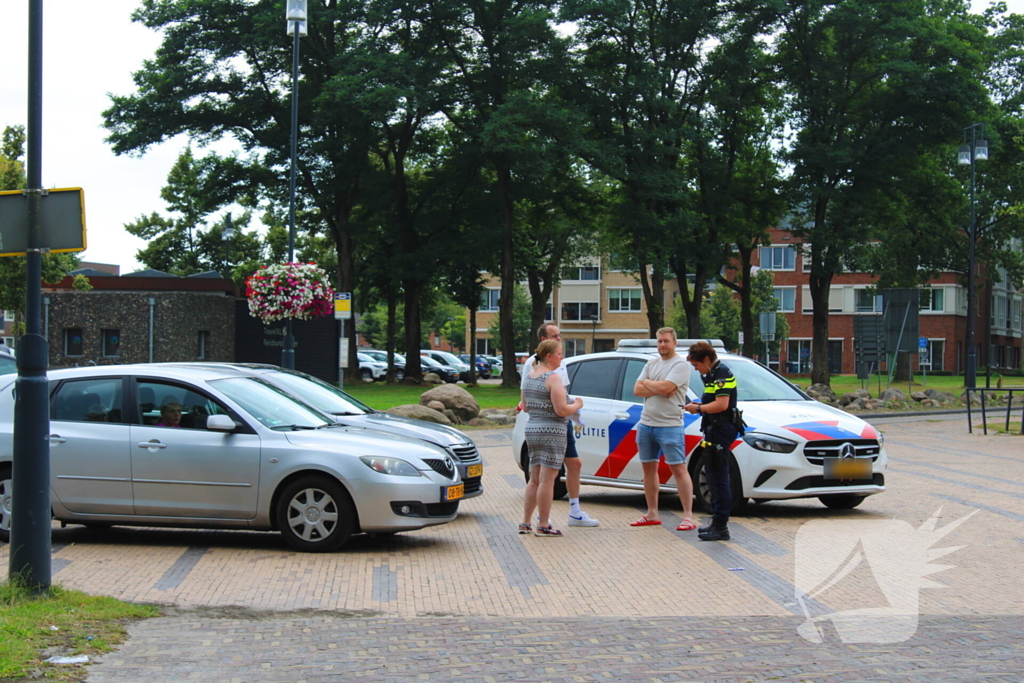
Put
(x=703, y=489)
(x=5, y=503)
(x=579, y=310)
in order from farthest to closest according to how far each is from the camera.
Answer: (x=579, y=310) → (x=703, y=489) → (x=5, y=503)

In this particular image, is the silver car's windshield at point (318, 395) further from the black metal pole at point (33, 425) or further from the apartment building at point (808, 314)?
the apartment building at point (808, 314)

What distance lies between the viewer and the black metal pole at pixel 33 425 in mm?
6840

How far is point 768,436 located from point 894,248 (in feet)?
146

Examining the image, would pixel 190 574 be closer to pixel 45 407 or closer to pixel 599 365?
pixel 45 407

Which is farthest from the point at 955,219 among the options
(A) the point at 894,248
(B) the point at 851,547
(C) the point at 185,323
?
(B) the point at 851,547

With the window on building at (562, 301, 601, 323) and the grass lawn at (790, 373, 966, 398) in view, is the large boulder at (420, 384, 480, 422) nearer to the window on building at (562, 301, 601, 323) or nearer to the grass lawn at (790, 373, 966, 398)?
the grass lawn at (790, 373, 966, 398)

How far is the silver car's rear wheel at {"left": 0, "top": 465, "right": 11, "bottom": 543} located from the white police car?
4.98m

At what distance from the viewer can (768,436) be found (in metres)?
10.9

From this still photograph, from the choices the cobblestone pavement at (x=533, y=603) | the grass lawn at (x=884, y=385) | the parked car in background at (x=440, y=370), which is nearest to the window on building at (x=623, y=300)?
the grass lawn at (x=884, y=385)

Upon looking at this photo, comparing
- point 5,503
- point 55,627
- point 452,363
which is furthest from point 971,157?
point 55,627

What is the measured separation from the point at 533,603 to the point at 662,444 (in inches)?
129

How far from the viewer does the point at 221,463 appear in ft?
30.1

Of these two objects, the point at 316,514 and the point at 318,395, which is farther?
the point at 318,395

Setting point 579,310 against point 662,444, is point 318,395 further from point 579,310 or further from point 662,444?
point 579,310
